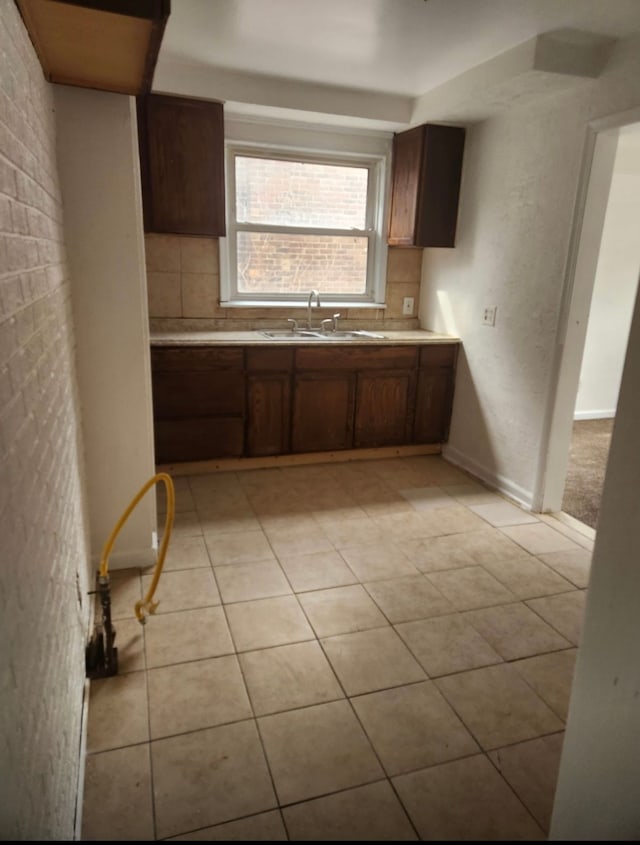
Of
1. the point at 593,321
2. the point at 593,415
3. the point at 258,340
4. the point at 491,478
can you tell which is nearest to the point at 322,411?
the point at 258,340

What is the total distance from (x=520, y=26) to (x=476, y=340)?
1756mm

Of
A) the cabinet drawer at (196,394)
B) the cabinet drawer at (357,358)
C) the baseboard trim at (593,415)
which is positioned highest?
the cabinet drawer at (357,358)

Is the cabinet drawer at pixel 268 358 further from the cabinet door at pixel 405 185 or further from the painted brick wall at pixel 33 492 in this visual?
the painted brick wall at pixel 33 492

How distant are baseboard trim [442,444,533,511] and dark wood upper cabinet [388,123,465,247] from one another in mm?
1486

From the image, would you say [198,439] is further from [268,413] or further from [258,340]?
[258,340]

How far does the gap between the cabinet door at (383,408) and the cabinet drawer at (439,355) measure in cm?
15

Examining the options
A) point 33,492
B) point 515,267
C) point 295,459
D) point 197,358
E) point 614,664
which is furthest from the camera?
point 295,459

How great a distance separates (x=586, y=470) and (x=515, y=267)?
1.61m

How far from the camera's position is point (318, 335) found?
390 centimetres

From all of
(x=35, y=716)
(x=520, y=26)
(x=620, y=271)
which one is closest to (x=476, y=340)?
(x=520, y=26)

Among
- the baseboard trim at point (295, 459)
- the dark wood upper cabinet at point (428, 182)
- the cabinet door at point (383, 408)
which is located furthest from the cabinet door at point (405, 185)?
the baseboard trim at point (295, 459)

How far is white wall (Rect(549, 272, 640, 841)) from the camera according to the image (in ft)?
2.65

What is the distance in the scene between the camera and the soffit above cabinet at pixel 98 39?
3.85 feet

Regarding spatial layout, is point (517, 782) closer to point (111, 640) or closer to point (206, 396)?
point (111, 640)
